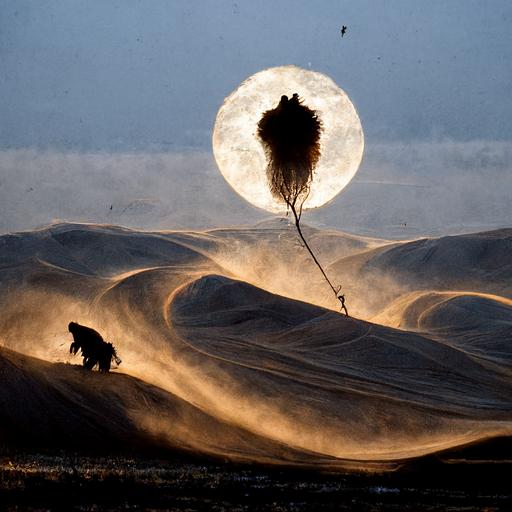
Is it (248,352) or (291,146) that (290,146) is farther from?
(248,352)

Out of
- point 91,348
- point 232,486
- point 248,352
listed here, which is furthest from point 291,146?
point 232,486

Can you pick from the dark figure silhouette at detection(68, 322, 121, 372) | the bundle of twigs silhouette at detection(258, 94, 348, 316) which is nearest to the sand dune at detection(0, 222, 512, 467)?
the dark figure silhouette at detection(68, 322, 121, 372)

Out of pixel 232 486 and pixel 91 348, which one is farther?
pixel 91 348

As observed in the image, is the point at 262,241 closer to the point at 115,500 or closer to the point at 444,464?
the point at 444,464

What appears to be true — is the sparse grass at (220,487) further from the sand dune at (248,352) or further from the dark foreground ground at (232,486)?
the sand dune at (248,352)

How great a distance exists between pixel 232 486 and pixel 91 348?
10.0ft

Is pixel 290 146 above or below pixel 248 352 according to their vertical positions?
above

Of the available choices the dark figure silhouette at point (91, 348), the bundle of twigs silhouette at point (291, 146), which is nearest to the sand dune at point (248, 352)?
the dark figure silhouette at point (91, 348)

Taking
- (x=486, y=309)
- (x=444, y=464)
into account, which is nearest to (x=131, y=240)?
(x=486, y=309)

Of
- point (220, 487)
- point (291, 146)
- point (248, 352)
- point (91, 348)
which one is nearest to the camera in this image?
point (220, 487)

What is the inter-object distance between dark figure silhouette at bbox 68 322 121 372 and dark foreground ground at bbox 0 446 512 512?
1.61 m

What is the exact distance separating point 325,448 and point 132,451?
1719 millimetres

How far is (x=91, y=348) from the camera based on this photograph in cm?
841

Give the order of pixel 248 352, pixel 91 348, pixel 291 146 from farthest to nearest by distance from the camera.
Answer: pixel 291 146 → pixel 248 352 → pixel 91 348
